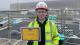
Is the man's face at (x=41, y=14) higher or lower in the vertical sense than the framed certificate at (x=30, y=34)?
higher

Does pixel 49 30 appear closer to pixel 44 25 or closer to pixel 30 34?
pixel 44 25

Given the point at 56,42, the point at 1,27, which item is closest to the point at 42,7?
the point at 56,42

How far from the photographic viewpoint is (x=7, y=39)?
512 inches

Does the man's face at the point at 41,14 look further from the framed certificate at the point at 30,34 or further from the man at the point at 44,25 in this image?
the framed certificate at the point at 30,34

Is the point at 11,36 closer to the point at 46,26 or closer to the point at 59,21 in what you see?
the point at 59,21

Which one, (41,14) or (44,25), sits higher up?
(41,14)

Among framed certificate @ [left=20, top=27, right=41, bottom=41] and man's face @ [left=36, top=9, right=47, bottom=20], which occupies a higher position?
man's face @ [left=36, top=9, right=47, bottom=20]

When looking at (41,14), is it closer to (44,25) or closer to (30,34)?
(44,25)

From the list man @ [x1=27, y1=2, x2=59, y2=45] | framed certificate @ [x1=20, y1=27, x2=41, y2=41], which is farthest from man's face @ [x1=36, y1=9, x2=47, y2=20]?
framed certificate @ [x1=20, y1=27, x2=41, y2=41]

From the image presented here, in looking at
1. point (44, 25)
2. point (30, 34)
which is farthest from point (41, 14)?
point (30, 34)

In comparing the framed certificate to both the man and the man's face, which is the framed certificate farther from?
the man's face

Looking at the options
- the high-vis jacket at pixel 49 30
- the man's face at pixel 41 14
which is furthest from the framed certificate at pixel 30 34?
the man's face at pixel 41 14

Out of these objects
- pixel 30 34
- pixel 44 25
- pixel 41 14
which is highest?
pixel 41 14

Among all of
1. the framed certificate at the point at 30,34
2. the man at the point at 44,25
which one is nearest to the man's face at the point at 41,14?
the man at the point at 44,25
